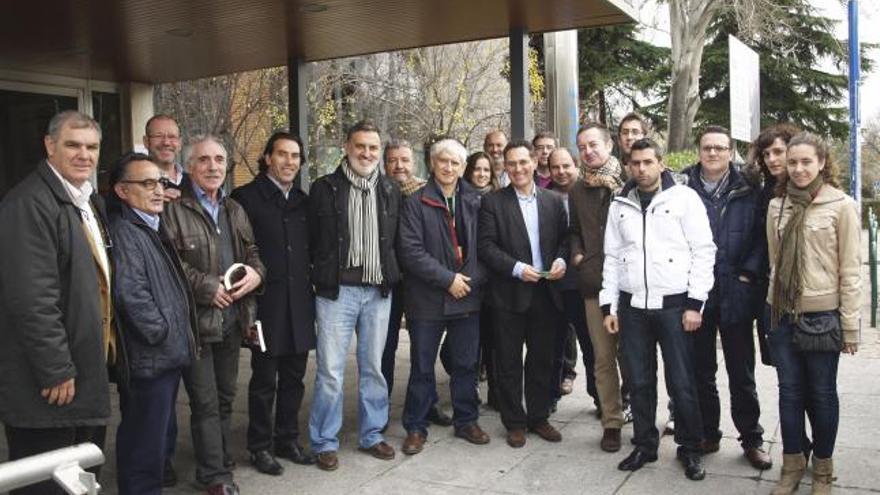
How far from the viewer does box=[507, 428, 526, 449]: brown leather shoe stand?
204 inches

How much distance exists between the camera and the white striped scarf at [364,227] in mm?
4801

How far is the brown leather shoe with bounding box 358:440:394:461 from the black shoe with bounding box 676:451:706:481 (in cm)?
179

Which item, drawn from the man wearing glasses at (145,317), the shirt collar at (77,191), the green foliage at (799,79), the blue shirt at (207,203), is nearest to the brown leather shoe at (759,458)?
the man wearing glasses at (145,317)

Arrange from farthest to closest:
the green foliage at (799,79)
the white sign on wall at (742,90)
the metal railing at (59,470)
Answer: the green foliage at (799,79)
the white sign on wall at (742,90)
the metal railing at (59,470)

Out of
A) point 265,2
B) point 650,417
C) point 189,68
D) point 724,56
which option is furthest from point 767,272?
point 724,56

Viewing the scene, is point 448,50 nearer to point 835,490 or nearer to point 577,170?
point 577,170

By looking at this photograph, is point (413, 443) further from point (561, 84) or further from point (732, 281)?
point (561, 84)

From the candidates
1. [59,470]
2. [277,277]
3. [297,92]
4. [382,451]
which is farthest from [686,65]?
[59,470]

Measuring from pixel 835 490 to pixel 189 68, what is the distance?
793 centimetres

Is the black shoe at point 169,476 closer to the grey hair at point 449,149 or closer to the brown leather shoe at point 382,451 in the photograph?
the brown leather shoe at point 382,451

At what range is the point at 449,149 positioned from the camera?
5082 millimetres

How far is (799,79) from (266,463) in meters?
30.5

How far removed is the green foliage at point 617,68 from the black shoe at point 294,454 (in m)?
21.6

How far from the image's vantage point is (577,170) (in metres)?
5.76
